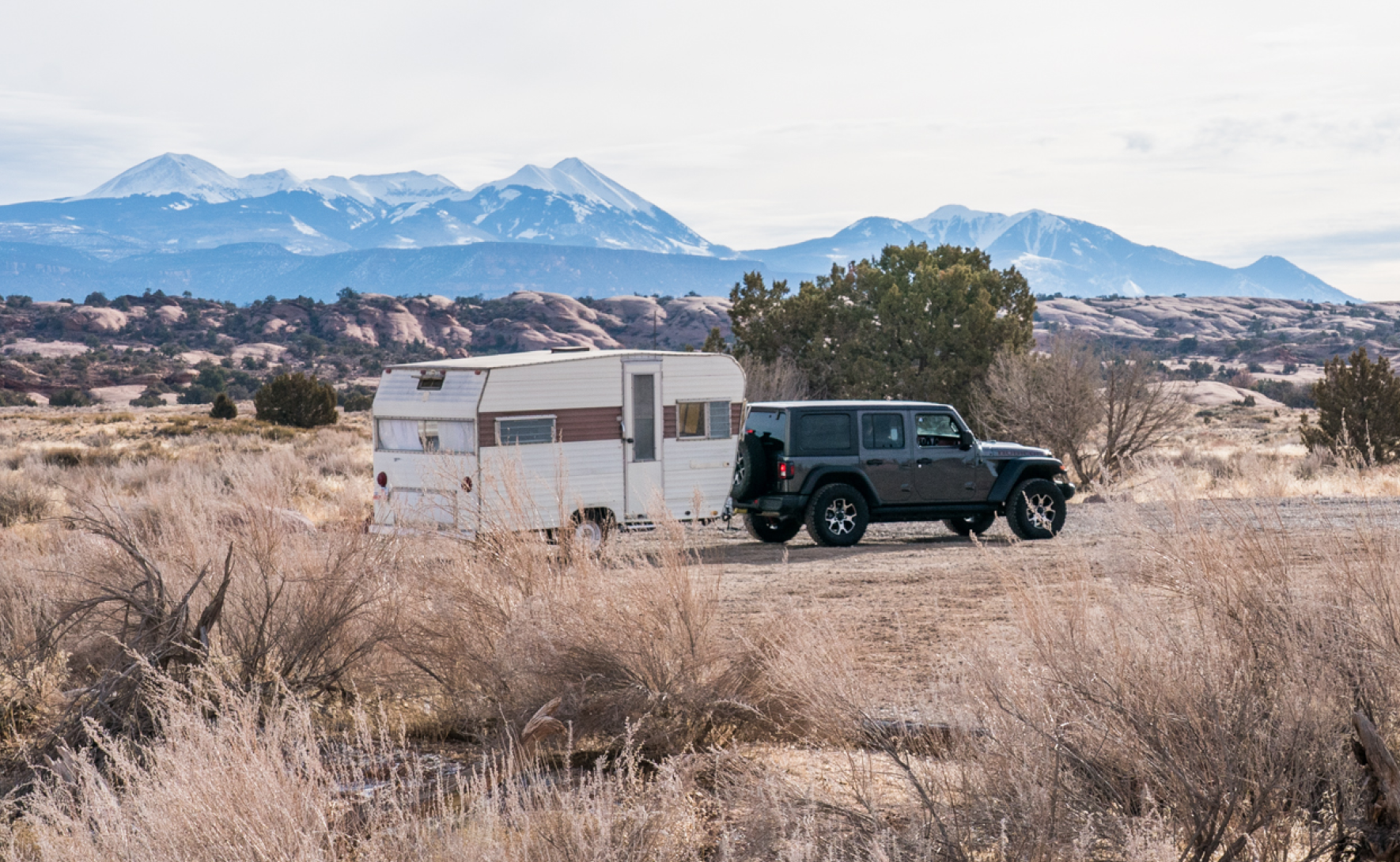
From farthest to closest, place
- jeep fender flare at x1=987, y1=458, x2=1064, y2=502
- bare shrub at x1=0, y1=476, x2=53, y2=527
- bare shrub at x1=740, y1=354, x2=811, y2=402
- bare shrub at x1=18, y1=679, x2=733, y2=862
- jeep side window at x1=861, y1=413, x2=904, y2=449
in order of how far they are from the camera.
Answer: bare shrub at x1=740, y1=354, x2=811, y2=402 → bare shrub at x1=0, y1=476, x2=53, y2=527 → jeep fender flare at x1=987, y1=458, x2=1064, y2=502 → jeep side window at x1=861, y1=413, x2=904, y2=449 → bare shrub at x1=18, y1=679, x2=733, y2=862

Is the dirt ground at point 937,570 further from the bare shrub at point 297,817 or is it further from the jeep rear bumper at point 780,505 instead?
the bare shrub at point 297,817

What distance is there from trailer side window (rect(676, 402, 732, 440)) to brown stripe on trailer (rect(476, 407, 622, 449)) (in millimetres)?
837

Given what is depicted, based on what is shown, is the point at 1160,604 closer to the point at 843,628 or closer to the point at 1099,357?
the point at 843,628

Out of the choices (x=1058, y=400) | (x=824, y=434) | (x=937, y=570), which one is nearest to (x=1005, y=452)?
(x=824, y=434)

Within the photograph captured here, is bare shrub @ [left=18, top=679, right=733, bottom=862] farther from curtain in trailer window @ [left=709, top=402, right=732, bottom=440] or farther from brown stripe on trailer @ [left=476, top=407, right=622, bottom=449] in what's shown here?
curtain in trailer window @ [left=709, top=402, right=732, bottom=440]

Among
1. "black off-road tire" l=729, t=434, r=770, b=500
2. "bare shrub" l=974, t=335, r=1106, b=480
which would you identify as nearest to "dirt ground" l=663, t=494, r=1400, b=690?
"black off-road tire" l=729, t=434, r=770, b=500

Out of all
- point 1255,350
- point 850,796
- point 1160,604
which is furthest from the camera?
point 1255,350

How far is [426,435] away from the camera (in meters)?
12.8

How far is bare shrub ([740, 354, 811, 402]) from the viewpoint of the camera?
2723cm

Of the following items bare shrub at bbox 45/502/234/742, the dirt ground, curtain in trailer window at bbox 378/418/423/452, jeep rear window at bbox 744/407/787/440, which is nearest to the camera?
the dirt ground

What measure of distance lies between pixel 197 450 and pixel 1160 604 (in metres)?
26.6

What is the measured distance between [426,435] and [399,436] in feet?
1.94

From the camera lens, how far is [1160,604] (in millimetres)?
4996

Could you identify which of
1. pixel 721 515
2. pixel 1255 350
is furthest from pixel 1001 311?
pixel 1255 350
